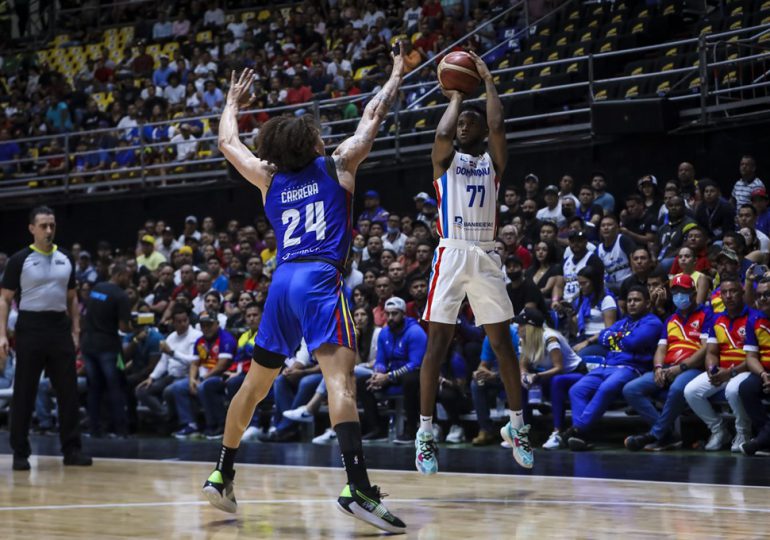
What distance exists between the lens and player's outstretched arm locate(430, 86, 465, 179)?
6656 mm

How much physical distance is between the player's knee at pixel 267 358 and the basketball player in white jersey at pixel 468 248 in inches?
53.6

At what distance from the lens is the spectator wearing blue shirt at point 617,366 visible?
9492 millimetres

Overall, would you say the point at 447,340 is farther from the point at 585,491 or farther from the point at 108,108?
the point at 108,108

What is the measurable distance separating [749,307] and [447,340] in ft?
11.5

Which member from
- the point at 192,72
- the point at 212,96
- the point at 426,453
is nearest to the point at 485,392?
the point at 426,453

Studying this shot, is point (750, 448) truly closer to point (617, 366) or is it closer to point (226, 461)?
point (617, 366)

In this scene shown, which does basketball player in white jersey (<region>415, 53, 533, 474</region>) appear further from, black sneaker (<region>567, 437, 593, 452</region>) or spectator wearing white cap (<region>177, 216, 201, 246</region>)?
spectator wearing white cap (<region>177, 216, 201, 246</region>)

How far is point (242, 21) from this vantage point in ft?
69.9

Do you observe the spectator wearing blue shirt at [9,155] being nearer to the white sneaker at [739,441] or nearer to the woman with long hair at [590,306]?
the woman with long hair at [590,306]

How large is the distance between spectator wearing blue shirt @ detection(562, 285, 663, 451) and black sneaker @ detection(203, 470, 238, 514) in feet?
13.8

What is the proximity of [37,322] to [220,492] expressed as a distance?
11.9 feet

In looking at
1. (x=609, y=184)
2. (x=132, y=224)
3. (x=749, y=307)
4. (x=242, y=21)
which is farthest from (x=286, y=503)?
(x=242, y=21)

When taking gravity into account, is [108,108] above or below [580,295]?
above

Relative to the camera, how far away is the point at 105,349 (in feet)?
40.4
